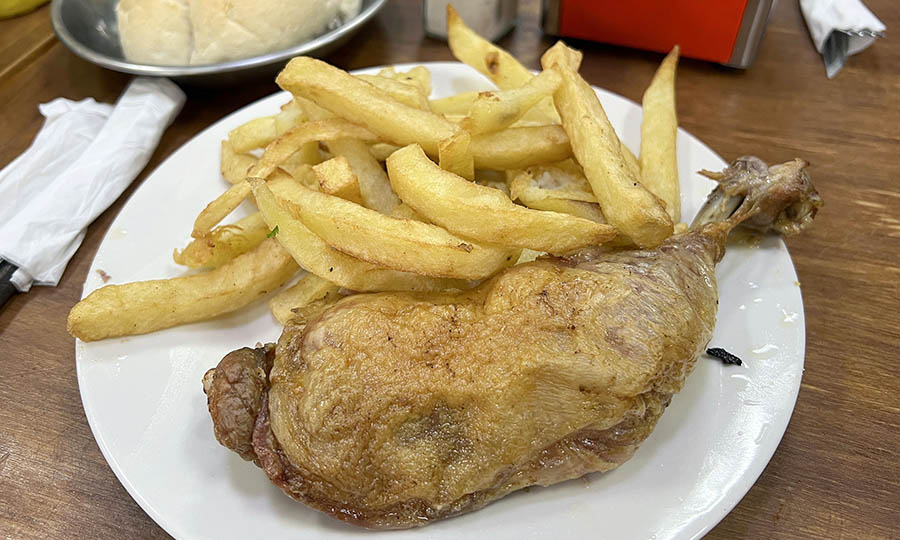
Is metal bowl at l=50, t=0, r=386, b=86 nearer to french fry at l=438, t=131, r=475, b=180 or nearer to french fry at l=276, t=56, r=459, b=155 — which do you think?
french fry at l=276, t=56, r=459, b=155

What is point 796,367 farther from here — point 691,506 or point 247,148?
point 247,148

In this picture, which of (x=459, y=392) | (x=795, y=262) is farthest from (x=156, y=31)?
(x=795, y=262)

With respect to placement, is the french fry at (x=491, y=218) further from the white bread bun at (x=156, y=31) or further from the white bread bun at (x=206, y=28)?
the white bread bun at (x=156, y=31)

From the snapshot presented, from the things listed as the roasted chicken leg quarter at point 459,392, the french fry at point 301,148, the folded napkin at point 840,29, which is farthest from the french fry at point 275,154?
the folded napkin at point 840,29

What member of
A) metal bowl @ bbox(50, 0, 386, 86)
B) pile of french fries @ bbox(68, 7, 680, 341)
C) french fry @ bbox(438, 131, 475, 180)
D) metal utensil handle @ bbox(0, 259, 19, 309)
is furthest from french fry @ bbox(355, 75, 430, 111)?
metal utensil handle @ bbox(0, 259, 19, 309)

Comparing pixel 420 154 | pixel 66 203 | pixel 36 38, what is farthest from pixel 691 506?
pixel 36 38

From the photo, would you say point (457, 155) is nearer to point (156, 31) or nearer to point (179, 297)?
point (179, 297)
